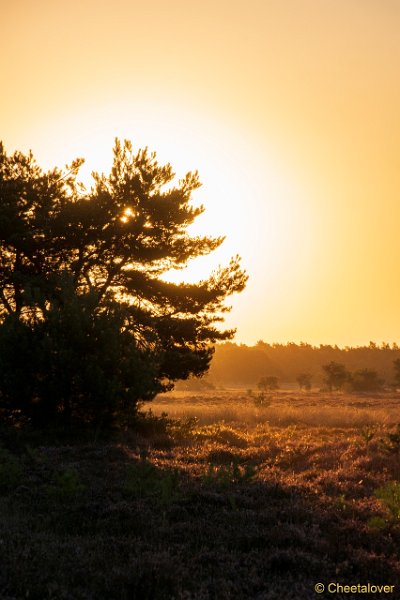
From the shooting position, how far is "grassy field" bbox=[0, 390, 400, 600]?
17.2 ft

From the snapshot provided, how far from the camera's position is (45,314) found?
1598 cm

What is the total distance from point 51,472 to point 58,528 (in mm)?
3785

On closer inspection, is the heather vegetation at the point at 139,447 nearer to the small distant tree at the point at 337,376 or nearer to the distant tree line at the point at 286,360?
the small distant tree at the point at 337,376

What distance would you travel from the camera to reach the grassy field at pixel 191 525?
17.2ft

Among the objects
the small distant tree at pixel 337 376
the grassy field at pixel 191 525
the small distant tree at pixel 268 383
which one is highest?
the small distant tree at pixel 337 376

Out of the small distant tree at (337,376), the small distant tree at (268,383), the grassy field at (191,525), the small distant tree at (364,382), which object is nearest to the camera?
the grassy field at (191,525)

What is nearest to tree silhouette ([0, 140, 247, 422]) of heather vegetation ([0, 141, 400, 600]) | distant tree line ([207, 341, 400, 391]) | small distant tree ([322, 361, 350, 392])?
heather vegetation ([0, 141, 400, 600])

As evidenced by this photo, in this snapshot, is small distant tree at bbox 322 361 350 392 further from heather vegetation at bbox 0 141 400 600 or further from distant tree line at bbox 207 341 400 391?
distant tree line at bbox 207 341 400 391

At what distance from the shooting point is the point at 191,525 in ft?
23.3

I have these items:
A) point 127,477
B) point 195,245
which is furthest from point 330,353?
point 127,477

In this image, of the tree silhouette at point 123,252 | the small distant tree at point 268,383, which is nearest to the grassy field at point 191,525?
the tree silhouette at point 123,252

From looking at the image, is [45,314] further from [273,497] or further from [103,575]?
[103,575]

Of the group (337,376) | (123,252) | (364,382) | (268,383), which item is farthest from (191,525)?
(268,383)

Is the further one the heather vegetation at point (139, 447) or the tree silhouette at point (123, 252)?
the tree silhouette at point (123, 252)
